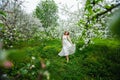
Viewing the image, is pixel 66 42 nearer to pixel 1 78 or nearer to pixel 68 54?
pixel 68 54

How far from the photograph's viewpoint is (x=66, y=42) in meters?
14.5

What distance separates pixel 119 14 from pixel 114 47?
14.9 metres

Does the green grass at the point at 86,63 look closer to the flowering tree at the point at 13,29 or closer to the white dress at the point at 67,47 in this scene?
the white dress at the point at 67,47

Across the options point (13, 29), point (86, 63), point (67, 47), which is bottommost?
point (86, 63)

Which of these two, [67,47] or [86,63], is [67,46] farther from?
[86,63]

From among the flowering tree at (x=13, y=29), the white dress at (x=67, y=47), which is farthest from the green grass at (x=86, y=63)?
the flowering tree at (x=13, y=29)

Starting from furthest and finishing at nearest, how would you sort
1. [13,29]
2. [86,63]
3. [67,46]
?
[13,29], [67,46], [86,63]

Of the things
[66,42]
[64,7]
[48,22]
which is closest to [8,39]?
[66,42]

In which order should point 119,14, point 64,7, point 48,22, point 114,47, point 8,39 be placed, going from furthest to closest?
point 48,22 < point 64,7 < point 114,47 < point 8,39 < point 119,14

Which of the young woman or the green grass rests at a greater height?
the young woman

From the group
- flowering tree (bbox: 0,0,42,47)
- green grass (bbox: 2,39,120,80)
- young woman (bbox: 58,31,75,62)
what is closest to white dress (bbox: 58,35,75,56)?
young woman (bbox: 58,31,75,62)

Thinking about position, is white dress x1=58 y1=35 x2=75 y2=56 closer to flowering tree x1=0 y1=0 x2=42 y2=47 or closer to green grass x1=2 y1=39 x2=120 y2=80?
green grass x1=2 y1=39 x2=120 y2=80

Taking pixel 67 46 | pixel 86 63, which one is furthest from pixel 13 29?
→ pixel 86 63

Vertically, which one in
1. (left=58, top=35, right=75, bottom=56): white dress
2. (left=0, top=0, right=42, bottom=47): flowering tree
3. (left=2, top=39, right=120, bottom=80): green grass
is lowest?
(left=2, top=39, right=120, bottom=80): green grass
